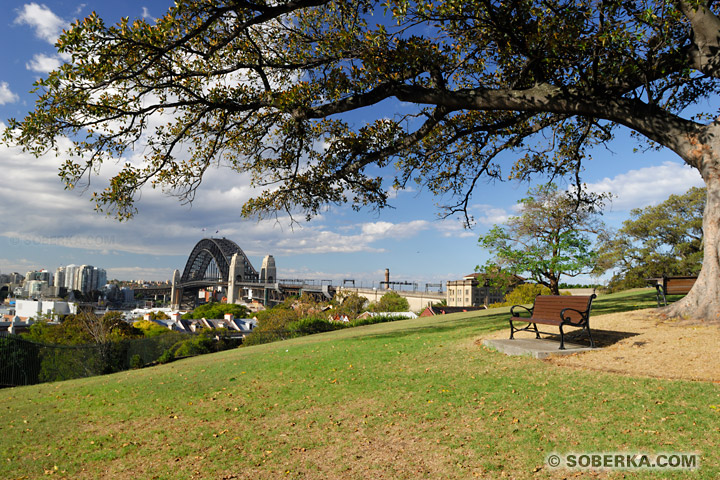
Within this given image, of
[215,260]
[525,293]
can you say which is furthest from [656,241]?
[215,260]

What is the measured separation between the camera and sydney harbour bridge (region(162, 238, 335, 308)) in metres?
97.0

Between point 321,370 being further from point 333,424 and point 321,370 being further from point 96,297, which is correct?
point 96,297

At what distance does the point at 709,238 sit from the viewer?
8289 millimetres

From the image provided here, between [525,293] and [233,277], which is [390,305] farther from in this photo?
[233,277]

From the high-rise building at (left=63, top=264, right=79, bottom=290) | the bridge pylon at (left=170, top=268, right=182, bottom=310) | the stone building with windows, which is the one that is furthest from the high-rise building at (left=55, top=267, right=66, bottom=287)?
the stone building with windows

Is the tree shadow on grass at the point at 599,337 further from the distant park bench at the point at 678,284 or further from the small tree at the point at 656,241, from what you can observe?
the small tree at the point at 656,241

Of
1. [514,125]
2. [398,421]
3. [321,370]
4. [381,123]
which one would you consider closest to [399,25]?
[381,123]

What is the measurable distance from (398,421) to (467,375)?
1.78 meters

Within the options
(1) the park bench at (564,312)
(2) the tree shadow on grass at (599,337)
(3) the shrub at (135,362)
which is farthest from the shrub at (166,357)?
(2) the tree shadow on grass at (599,337)

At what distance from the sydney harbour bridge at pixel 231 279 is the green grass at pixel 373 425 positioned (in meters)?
79.7

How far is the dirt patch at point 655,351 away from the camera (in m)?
5.62

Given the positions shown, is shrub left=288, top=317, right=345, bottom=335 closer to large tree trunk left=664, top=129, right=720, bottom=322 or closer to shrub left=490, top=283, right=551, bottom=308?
shrub left=490, top=283, right=551, bottom=308

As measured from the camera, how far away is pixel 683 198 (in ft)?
93.2

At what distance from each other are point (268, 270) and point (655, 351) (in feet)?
363
